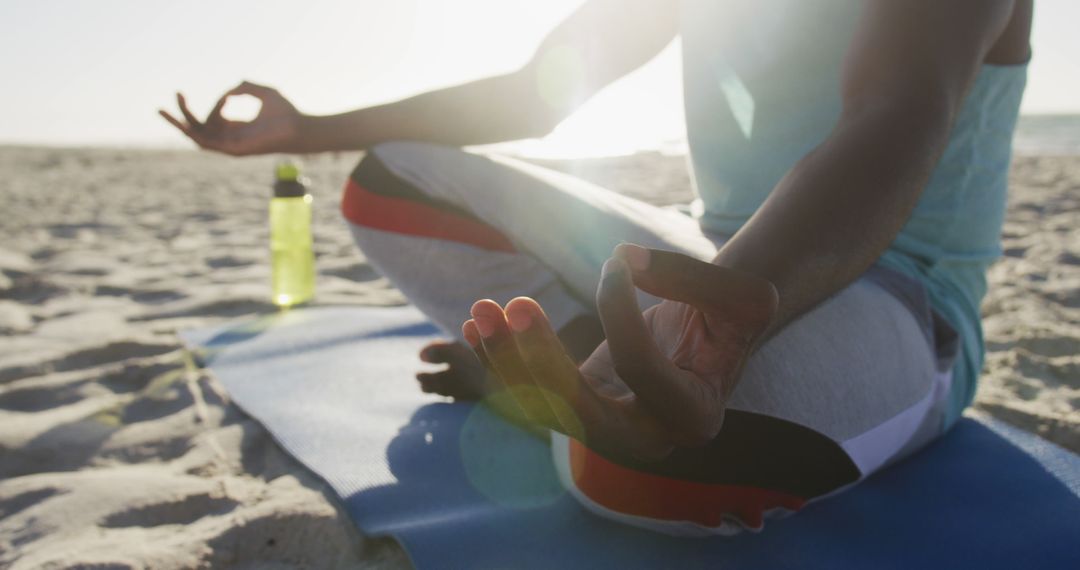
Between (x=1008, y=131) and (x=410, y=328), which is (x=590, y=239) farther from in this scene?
(x=410, y=328)

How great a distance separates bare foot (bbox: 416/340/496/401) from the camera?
56.0 inches

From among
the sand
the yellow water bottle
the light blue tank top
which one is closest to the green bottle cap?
the yellow water bottle

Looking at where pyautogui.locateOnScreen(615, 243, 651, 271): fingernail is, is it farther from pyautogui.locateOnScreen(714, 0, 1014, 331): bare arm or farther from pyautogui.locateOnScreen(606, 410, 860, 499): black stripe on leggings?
pyautogui.locateOnScreen(606, 410, 860, 499): black stripe on leggings

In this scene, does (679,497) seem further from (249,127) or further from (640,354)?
(249,127)

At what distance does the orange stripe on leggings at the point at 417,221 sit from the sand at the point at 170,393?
10.0 inches

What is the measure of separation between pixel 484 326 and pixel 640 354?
11 centimetres

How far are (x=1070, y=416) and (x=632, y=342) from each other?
1.26m

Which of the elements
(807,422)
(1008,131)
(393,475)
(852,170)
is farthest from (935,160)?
(393,475)

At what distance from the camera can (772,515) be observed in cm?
98

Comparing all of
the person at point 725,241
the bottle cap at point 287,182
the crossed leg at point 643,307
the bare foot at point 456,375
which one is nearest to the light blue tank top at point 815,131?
the person at point 725,241

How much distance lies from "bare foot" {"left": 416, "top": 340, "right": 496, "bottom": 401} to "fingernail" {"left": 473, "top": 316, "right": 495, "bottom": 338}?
91 centimetres

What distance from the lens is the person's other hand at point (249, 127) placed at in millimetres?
1329

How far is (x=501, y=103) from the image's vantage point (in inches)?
56.4

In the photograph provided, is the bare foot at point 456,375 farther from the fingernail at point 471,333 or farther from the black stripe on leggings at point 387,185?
the fingernail at point 471,333
